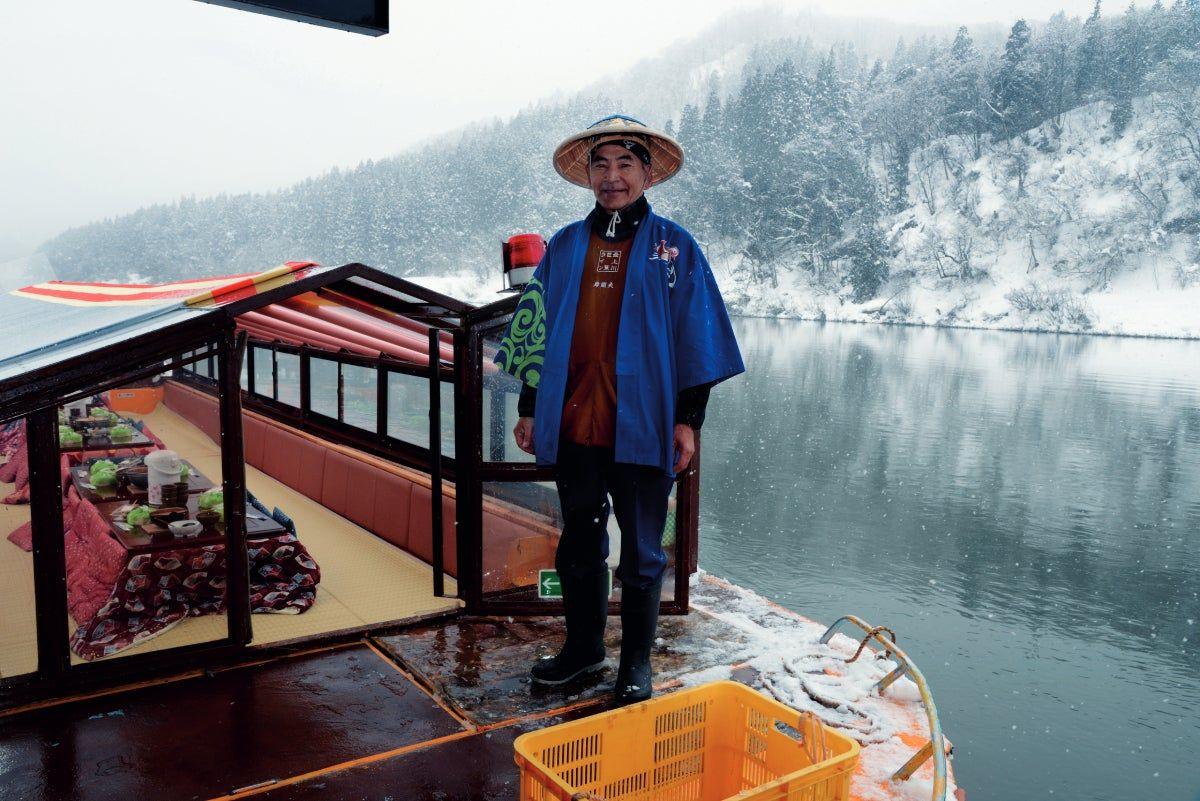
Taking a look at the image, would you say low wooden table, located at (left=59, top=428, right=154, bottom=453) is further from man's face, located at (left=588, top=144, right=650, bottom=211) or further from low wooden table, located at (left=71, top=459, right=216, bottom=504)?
man's face, located at (left=588, top=144, right=650, bottom=211)

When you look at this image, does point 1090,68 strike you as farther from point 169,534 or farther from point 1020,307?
point 169,534

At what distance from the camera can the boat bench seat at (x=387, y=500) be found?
4480mm

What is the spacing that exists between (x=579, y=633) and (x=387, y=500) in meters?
3.06

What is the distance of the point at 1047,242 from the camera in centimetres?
6141

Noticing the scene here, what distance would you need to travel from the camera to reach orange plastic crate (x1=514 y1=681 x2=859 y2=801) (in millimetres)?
2121

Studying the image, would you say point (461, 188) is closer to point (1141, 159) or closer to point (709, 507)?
point (1141, 159)

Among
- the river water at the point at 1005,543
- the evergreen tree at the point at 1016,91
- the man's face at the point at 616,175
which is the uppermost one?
the evergreen tree at the point at 1016,91

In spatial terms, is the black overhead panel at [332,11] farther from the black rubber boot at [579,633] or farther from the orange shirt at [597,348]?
the black rubber boot at [579,633]

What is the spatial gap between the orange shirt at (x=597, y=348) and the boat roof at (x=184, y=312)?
3.74 feet

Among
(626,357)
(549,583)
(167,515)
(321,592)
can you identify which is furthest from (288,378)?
(626,357)

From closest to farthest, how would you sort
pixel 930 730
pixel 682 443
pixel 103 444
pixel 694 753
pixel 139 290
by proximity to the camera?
pixel 694 753 → pixel 930 730 → pixel 682 443 → pixel 139 290 → pixel 103 444

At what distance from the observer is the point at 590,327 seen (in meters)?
3.15

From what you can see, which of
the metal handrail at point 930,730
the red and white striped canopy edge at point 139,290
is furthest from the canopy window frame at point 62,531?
the metal handrail at point 930,730

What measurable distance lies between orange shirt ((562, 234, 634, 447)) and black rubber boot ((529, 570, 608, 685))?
2.38 ft
